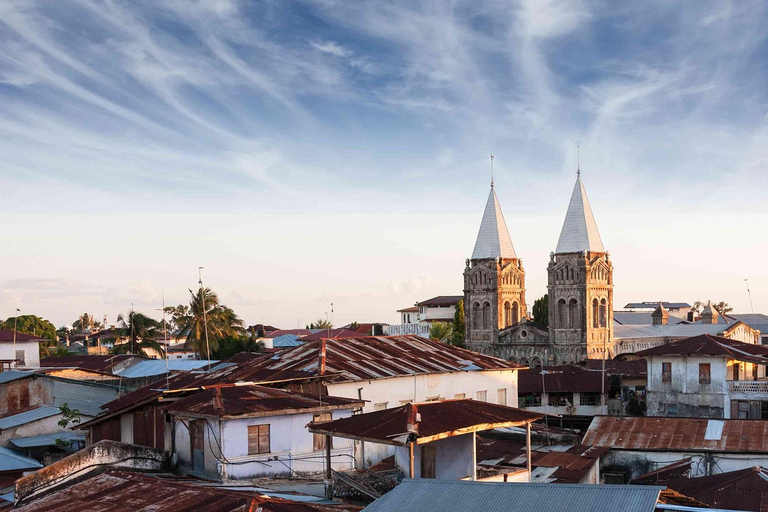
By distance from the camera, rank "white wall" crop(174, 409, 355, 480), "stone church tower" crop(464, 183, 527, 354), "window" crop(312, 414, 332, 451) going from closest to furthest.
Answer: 1. "white wall" crop(174, 409, 355, 480)
2. "window" crop(312, 414, 332, 451)
3. "stone church tower" crop(464, 183, 527, 354)

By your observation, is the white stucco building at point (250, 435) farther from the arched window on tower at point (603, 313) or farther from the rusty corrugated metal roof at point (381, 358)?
the arched window on tower at point (603, 313)

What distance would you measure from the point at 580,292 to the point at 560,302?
257 centimetres

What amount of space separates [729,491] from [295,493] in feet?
36.5

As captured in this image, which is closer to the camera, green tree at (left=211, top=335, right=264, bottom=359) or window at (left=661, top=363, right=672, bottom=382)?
window at (left=661, top=363, right=672, bottom=382)

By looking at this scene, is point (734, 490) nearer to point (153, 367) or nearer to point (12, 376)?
point (12, 376)

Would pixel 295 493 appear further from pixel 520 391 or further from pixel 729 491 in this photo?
pixel 520 391

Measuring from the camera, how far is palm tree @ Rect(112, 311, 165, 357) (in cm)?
7131

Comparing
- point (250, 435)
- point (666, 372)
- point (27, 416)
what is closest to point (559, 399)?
point (666, 372)

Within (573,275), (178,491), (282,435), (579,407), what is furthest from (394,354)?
(573,275)

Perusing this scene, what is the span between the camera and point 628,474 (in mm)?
30812

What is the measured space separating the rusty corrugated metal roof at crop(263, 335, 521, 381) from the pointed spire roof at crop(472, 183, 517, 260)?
200 feet

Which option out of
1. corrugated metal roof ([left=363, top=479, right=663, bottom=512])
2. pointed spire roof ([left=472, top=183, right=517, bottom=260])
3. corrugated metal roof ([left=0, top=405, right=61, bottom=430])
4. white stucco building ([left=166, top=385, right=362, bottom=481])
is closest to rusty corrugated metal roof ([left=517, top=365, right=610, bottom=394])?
corrugated metal roof ([left=0, top=405, right=61, bottom=430])

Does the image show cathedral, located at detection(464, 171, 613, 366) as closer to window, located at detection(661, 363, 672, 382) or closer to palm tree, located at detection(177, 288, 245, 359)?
palm tree, located at detection(177, 288, 245, 359)

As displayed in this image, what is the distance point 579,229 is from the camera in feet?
296
